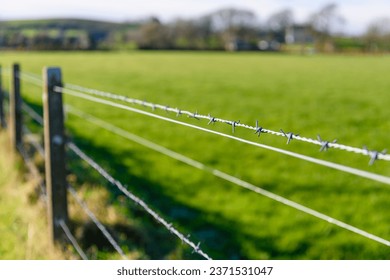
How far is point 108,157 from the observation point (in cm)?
739

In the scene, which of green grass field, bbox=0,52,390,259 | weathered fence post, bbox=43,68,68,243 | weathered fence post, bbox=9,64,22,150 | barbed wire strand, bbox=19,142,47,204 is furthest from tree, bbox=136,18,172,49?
weathered fence post, bbox=43,68,68,243

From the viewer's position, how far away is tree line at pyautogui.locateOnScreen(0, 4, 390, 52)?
81.1 meters

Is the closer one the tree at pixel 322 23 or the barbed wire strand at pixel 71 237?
the barbed wire strand at pixel 71 237

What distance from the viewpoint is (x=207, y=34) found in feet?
326

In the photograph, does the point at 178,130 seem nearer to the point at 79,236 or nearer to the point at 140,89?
the point at 79,236

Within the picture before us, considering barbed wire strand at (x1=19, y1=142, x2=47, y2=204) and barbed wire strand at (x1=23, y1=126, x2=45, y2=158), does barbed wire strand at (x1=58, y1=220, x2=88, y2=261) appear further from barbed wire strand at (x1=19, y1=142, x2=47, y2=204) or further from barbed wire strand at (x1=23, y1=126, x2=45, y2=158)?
barbed wire strand at (x1=23, y1=126, x2=45, y2=158)

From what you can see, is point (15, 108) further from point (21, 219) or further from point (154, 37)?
point (154, 37)

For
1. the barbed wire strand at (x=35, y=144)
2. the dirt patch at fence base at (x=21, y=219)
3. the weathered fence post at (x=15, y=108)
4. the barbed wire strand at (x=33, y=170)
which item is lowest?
the dirt patch at fence base at (x=21, y=219)

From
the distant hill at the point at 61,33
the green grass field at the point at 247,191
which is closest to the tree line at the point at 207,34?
the distant hill at the point at 61,33

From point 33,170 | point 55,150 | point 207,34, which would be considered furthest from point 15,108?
point 207,34

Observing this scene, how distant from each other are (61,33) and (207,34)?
108 ft

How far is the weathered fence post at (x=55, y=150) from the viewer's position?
12.6ft

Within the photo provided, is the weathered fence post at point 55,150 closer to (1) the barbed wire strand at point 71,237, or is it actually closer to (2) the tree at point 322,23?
(1) the barbed wire strand at point 71,237
